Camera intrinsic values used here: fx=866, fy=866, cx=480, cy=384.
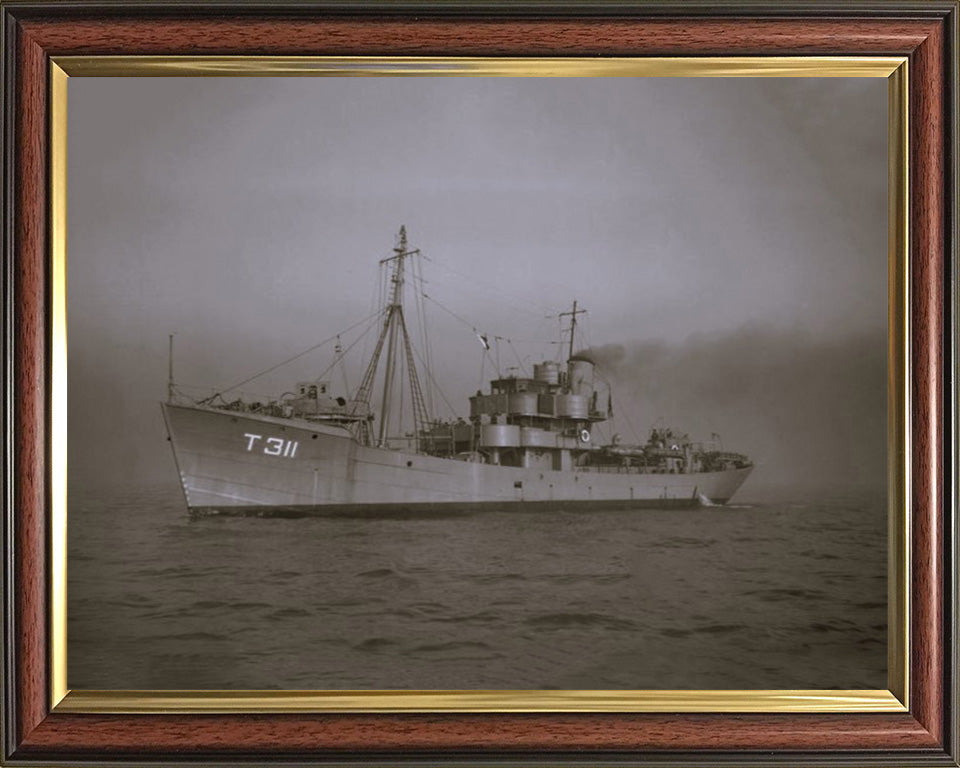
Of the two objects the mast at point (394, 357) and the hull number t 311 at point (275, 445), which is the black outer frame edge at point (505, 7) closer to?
the mast at point (394, 357)

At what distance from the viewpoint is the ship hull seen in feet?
4.66

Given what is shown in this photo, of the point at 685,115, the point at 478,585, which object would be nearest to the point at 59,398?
the point at 478,585

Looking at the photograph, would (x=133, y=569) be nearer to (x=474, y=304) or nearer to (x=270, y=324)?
(x=270, y=324)

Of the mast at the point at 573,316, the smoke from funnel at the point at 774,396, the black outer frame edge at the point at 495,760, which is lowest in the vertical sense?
the black outer frame edge at the point at 495,760

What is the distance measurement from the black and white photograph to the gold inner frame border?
2cm

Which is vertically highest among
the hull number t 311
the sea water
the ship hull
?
the hull number t 311

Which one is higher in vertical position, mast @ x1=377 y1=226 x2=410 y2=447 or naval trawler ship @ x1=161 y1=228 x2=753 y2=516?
mast @ x1=377 y1=226 x2=410 y2=447

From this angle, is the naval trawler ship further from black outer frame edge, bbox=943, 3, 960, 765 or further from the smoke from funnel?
black outer frame edge, bbox=943, 3, 960, 765

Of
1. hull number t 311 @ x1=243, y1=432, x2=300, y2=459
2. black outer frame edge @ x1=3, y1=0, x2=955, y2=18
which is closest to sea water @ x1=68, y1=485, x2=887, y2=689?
hull number t 311 @ x1=243, y1=432, x2=300, y2=459

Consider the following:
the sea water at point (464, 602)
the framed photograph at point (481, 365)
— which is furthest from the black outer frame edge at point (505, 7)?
the sea water at point (464, 602)

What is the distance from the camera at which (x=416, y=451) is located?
1.46 m

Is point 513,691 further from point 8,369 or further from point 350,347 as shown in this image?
point 8,369

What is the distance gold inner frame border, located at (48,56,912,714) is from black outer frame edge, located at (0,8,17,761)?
61 mm

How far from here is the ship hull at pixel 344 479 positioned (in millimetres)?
1420
